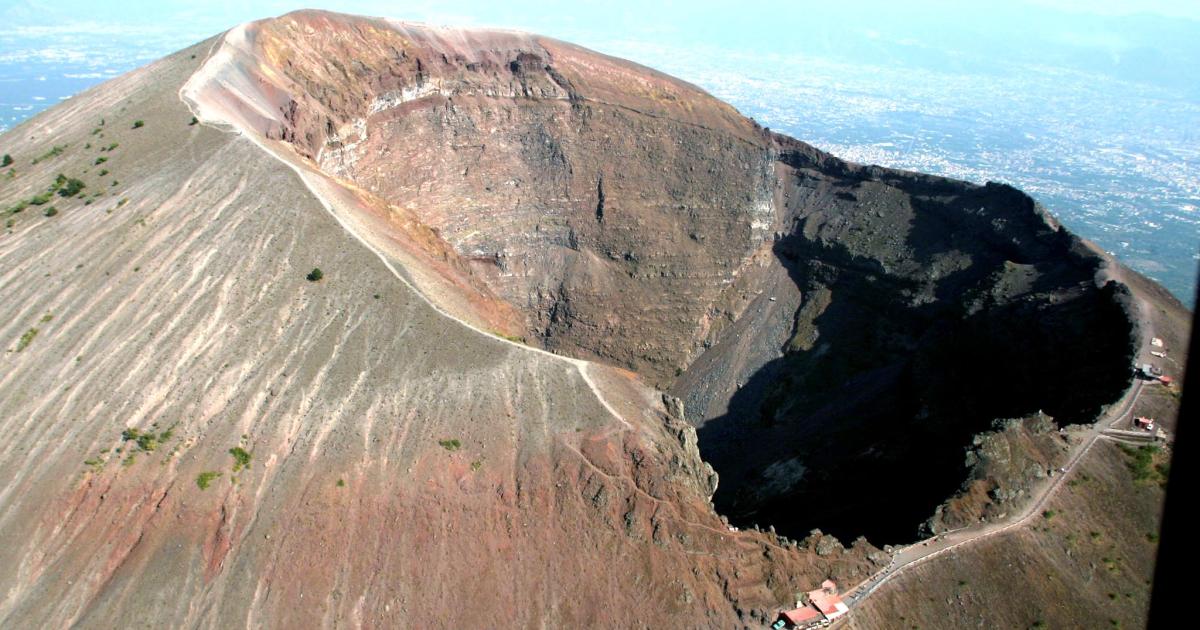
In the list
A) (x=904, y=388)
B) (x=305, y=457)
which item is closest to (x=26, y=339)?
(x=305, y=457)

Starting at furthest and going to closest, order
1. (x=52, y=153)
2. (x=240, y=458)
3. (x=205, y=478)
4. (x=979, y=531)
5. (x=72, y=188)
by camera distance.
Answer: (x=52, y=153) < (x=72, y=188) < (x=979, y=531) < (x=240, y=458) < (x=205, y=478)

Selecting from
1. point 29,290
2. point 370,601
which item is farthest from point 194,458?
point 29,290

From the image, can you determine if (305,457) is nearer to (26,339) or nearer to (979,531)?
(26,339)

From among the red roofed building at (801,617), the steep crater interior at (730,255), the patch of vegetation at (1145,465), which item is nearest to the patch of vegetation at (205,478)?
the red roofed building at (801,617)

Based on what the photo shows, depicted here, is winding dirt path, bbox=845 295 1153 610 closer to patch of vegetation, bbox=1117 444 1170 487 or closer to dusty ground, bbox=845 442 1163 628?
dusty ground, bbox=845 442 1163 628

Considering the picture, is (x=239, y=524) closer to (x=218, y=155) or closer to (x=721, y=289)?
(x=218, y=155)

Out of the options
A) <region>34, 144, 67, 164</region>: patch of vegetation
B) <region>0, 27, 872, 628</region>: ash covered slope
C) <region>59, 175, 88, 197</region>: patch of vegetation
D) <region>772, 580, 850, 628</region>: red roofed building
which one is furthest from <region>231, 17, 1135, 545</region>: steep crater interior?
<region>34, 144, 67, 164</region>: patch of vegetation

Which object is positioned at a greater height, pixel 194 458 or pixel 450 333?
pixel 450 333
